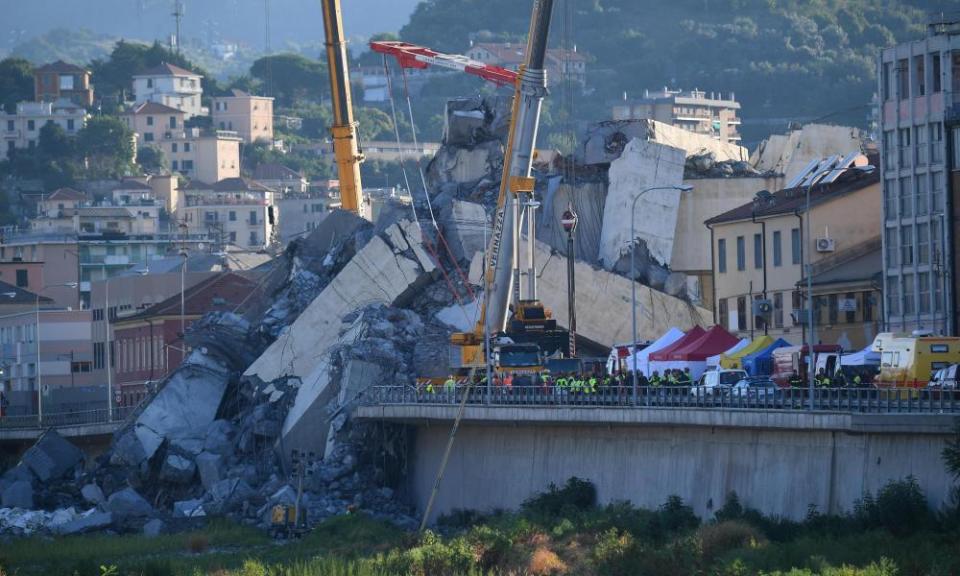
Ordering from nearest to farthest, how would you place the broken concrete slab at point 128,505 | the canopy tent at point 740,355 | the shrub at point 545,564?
1. the shrub at point 545,564
2. the canopy tent at point 740,355
3. the broken concrete slab at point 128,505

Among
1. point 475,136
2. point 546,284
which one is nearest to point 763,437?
point 546,284

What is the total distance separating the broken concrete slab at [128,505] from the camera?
79250mm

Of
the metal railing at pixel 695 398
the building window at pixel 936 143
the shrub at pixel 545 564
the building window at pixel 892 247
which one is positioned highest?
the building window at pixel 936 143

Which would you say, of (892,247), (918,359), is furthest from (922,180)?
(918,359)

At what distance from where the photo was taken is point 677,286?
9550 cm

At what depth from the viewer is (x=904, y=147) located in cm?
7244

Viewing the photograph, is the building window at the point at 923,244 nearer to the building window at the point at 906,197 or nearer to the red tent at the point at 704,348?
the building window at the point at 906,197

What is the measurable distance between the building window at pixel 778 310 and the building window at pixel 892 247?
34.4 ft

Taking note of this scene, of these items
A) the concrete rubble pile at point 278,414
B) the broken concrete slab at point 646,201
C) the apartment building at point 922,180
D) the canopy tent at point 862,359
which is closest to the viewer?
the canopy tent at point 862,359

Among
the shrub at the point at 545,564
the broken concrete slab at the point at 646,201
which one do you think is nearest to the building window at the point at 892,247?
the shrub at the point at 545,564

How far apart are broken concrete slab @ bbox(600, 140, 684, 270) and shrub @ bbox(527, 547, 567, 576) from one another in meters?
38.5

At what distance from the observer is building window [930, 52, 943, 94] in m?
70.6

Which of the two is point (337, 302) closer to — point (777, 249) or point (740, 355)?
point (777, 249)

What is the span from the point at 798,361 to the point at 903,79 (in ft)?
41.5
